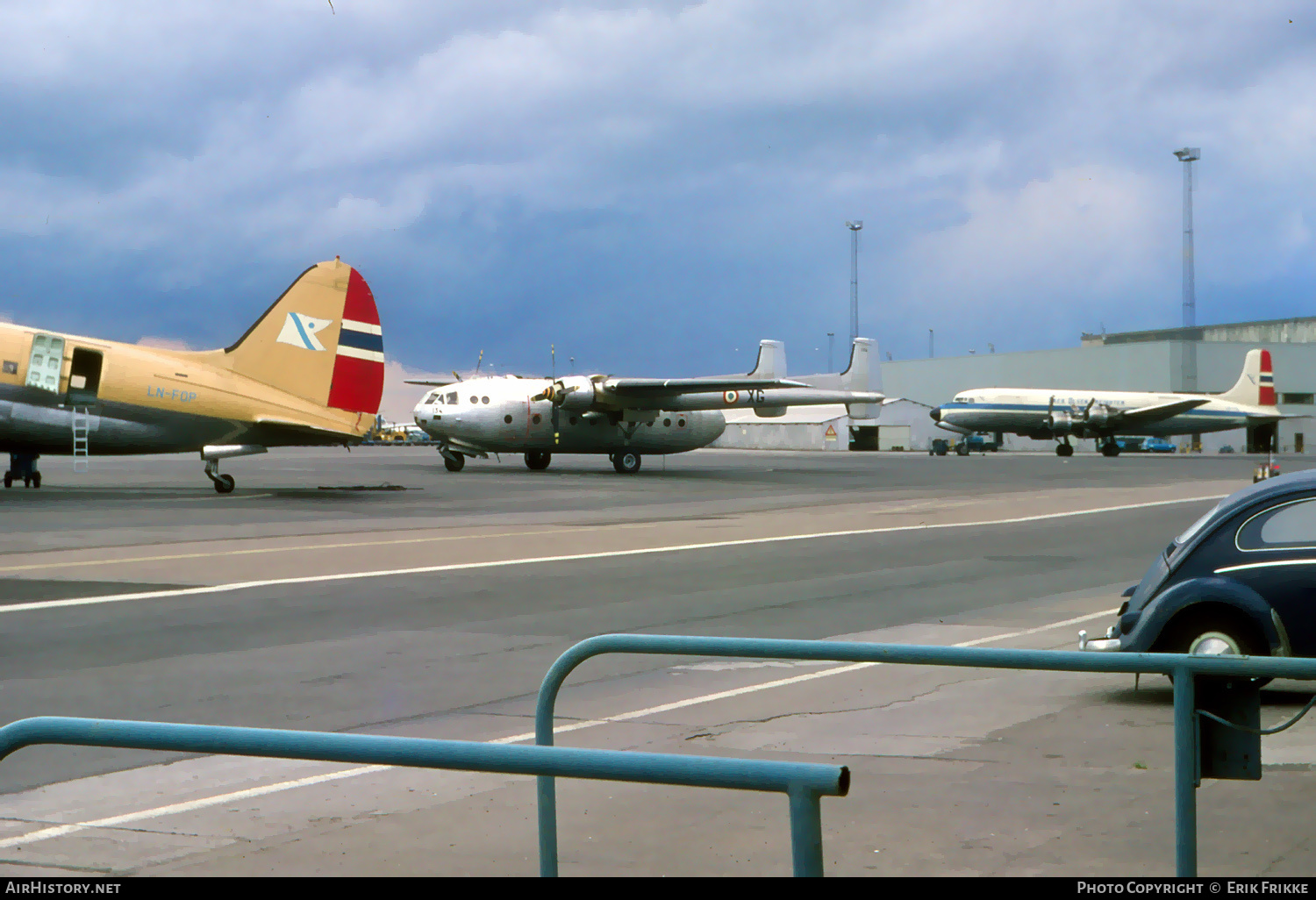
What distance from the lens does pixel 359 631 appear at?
12.9 m

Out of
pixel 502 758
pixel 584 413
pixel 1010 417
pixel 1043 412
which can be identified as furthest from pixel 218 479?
pixel 1043 412

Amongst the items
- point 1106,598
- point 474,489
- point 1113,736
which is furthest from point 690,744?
point 474,489

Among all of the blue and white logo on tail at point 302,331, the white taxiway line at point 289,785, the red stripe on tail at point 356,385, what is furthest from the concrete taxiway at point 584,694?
the blue and white logo on tail at point 302,331

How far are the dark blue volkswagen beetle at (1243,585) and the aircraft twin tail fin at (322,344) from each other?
28.5 meters

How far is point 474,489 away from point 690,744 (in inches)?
1219

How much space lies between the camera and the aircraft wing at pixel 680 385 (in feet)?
151

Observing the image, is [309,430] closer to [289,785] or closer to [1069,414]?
[289,785]

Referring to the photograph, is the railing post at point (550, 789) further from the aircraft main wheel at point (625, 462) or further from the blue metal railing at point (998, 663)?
the aircraft main wheel at point (625, 462)

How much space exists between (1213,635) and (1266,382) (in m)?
82.9

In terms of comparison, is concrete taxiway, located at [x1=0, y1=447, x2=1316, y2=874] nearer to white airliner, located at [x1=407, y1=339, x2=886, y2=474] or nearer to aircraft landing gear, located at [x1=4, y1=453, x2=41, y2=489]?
aircraft landing gear, located at [x1=4, y1=453, x2=41, y2=489]

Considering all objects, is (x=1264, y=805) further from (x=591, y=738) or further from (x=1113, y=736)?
(x=591, y=738)

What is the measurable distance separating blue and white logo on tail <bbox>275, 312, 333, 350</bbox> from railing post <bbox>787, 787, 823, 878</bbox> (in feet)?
110

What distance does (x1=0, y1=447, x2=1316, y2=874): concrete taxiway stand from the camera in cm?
541
